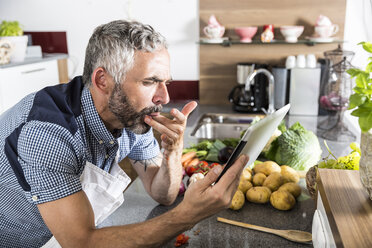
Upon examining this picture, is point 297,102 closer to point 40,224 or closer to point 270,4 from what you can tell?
point 270,4

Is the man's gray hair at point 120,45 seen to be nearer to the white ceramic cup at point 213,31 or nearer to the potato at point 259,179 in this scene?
the potato at point 259,179

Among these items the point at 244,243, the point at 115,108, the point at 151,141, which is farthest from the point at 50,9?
the point at 244,243

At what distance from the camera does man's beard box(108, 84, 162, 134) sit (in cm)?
109

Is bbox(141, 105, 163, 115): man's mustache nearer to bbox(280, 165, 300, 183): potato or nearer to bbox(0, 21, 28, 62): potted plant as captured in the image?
bbox(280, 165, 300, 183): potato

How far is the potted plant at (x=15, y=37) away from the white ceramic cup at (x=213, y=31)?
1237 mm

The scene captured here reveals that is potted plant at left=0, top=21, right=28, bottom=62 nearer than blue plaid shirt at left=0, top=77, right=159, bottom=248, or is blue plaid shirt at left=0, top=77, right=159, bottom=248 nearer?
blue plaid shirt at left=0, top=77, right=159, bottom=248

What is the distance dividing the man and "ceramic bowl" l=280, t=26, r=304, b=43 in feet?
4.71

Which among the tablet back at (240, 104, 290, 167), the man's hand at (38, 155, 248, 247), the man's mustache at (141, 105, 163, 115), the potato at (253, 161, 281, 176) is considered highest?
the tablet back at (240, 104, 290, 167)

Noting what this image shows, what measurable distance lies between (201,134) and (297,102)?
634 mm

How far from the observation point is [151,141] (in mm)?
1447

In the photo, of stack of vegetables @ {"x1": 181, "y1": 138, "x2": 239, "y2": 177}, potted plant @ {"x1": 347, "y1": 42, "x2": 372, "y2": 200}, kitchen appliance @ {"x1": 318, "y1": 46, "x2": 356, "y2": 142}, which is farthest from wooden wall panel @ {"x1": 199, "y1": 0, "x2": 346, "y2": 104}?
potted plant @ {"x1": 347, "y1": 42, "x2": 372, "y2": 200}

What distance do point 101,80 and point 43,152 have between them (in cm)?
27

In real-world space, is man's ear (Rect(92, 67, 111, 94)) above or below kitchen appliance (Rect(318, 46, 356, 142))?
above

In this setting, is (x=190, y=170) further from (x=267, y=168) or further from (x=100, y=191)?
(x=100, y=191)
